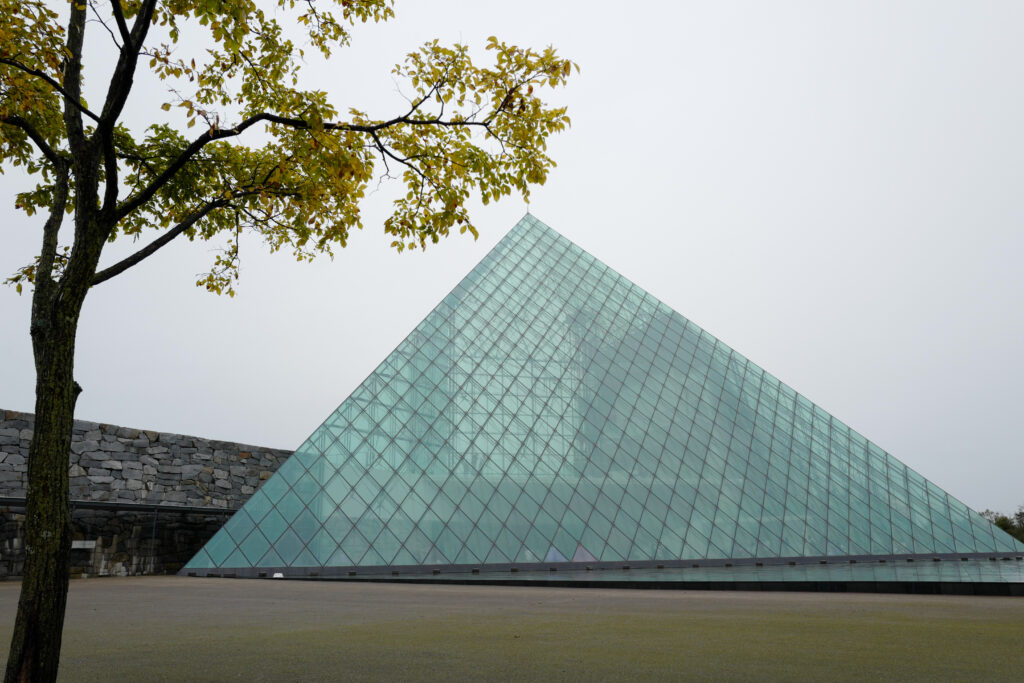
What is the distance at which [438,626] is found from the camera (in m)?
5.43

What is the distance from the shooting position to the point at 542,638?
4.72 m

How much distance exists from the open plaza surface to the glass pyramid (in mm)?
5655

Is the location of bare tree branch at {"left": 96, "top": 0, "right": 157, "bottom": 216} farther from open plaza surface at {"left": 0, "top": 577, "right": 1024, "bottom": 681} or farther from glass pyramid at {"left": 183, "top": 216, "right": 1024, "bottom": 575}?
glass pyramid at {"left": 183, "top": 216, "right": 1024, "bottom": 575}

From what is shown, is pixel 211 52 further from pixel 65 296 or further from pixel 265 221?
pixel 65 296

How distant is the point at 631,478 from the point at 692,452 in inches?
99.9

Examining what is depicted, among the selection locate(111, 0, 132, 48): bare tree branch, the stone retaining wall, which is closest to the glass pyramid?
the stone retaining wall

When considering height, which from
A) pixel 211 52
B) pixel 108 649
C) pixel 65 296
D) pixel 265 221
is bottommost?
pixel 108 649

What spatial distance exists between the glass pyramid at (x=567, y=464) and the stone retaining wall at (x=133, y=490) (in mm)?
2249

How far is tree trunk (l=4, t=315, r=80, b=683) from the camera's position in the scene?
2.82 m

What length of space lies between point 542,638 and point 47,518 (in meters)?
3.28

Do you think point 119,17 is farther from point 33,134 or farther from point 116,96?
point 33,134

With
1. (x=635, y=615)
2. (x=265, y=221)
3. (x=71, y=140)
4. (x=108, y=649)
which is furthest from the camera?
(x=635, y=615)

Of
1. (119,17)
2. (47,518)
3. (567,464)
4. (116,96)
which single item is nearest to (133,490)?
(567,464)

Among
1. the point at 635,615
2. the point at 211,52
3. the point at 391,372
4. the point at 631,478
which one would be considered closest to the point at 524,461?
the point at 631,478
